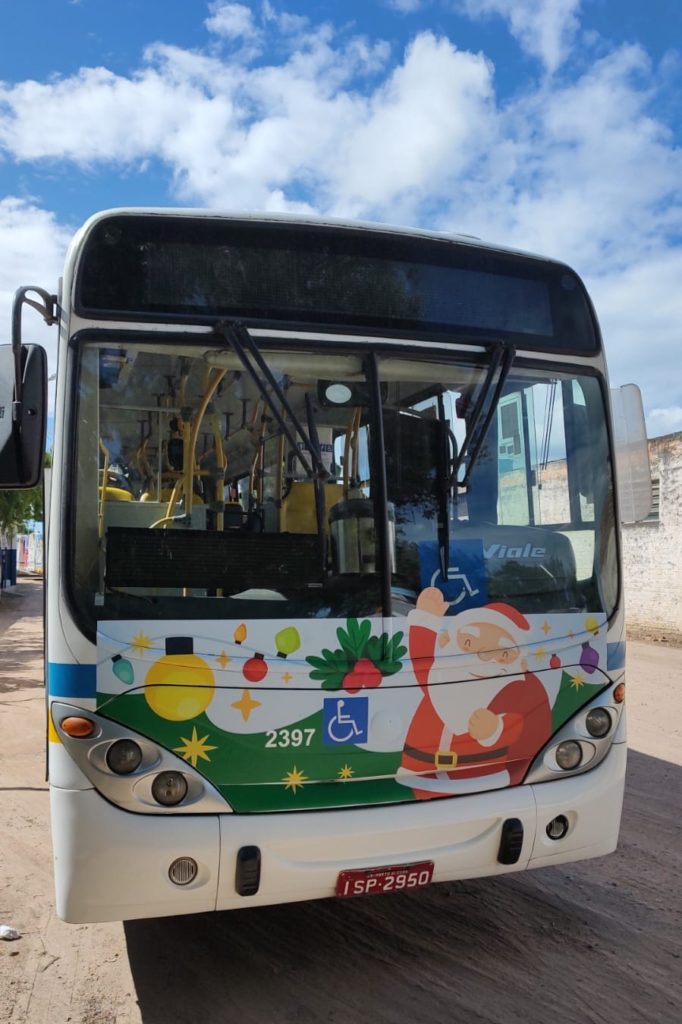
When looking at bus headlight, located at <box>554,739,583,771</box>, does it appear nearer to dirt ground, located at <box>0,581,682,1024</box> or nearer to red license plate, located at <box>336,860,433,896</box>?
red license plate, located at <box>336,860,433,896</box>

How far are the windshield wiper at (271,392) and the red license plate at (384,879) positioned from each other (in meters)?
1.48

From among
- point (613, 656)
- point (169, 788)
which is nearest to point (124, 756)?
point (169, 788)

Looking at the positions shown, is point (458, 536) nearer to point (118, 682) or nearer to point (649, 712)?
point (118, 682)

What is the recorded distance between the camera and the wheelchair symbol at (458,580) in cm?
347

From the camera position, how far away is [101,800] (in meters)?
3.04

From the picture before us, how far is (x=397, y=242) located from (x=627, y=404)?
1.31 meters

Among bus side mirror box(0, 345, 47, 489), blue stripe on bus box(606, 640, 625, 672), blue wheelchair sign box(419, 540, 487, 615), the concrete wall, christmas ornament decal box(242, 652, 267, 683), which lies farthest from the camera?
the concrete wall

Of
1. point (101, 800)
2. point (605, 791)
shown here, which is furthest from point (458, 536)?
point (101, 800)

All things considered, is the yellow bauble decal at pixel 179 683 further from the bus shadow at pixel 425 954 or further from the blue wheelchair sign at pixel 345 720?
the bus shadow at pixel 425 954

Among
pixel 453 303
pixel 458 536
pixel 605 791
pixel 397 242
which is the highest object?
pixel 397 242

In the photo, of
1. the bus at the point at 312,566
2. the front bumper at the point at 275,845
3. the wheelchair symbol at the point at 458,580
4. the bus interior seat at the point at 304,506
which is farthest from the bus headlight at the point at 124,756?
the wheelchair symbol at the point at 458,580

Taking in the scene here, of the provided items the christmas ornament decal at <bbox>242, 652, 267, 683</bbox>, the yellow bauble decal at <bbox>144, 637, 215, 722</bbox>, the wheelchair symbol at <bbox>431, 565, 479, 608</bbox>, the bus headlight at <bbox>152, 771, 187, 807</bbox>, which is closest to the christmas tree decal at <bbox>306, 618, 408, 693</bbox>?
the christmas ornament decal at <bbox>242, 652, 267, 683</bbox>

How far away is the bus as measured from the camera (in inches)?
122

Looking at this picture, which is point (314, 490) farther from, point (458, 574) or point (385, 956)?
point (385, 956)
